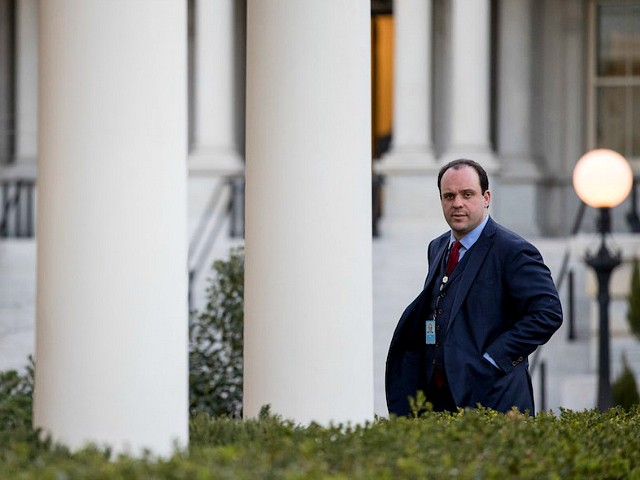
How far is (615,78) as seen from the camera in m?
21.9

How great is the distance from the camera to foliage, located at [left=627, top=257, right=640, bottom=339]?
13.9 m

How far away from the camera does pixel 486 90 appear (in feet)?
66.8

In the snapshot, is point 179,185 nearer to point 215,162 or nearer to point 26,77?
point 215,162

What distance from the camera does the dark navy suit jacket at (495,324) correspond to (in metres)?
5.84

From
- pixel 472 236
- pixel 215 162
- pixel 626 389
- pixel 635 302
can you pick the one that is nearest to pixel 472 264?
pixel 472 236

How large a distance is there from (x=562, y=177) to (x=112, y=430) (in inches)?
716

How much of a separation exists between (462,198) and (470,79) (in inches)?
570

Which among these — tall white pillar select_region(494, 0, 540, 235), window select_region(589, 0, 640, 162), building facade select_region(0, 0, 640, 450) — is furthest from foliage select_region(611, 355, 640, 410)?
window select_region(589, 0, 640, 162)

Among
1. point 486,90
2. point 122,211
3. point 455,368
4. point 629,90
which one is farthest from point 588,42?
point 122,211

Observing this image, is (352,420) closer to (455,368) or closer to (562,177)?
(455,368)

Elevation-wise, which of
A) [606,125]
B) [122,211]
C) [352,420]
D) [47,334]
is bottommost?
[352,420]

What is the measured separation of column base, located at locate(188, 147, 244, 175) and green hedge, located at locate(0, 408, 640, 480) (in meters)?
15.4

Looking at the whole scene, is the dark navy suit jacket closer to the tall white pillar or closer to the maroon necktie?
the maroon necktie

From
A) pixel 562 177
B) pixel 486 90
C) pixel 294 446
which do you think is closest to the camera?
pixel 294 446
